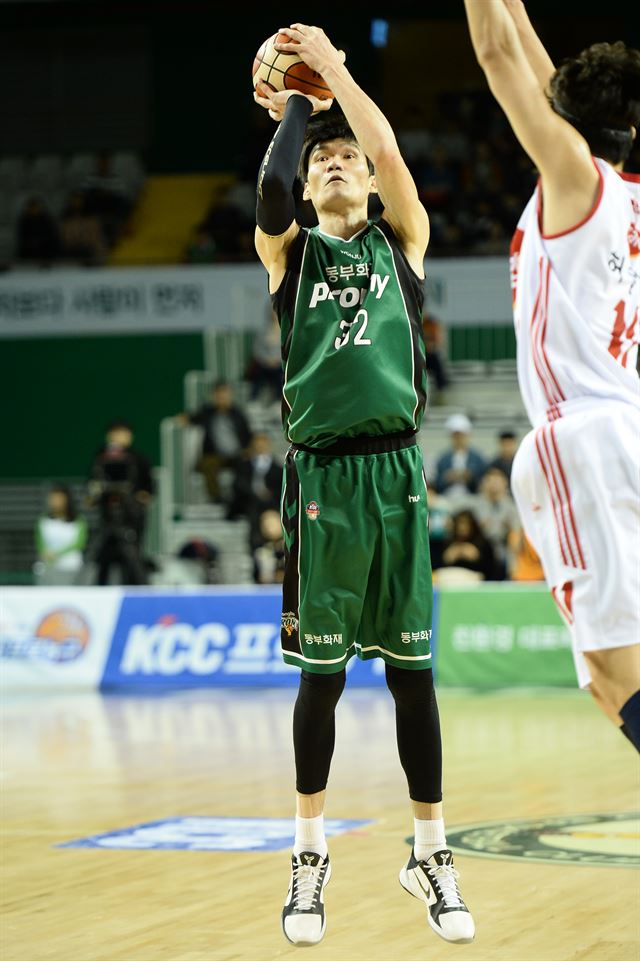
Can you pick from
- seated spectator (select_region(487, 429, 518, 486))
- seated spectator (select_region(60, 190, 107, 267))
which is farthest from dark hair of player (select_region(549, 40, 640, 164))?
seated spectator (select_region(60, 190, 107, 267))

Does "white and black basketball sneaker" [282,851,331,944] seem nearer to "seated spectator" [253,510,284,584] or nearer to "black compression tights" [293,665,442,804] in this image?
"black compression tights" [293,665,442,804]

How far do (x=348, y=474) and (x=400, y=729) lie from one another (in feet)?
2.67

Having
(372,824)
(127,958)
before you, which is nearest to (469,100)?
(372,824)

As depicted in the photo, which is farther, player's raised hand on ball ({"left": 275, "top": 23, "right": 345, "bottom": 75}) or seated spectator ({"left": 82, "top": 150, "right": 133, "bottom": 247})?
seated spectator ({"left": 82, "top": 150, "right": 133, "bottom": 247})

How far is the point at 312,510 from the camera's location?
15.9 ft

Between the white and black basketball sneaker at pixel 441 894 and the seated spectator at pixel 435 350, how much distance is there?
13.8m

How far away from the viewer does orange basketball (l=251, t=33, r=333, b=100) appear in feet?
16.6

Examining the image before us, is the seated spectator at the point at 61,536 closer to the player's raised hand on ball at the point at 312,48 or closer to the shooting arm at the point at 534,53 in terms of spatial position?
the player's raised hand on ball at the point at 312,48

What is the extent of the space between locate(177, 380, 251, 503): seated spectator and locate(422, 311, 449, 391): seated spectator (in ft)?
7.71

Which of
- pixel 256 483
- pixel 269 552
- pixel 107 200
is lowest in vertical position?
pixel 269 552

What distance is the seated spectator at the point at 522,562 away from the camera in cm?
1455

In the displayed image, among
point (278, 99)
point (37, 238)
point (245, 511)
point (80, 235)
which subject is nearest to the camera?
point (278, 99)

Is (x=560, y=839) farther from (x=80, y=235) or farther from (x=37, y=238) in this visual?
(x=80, y=235)

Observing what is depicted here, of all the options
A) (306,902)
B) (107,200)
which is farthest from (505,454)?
(306,902)
